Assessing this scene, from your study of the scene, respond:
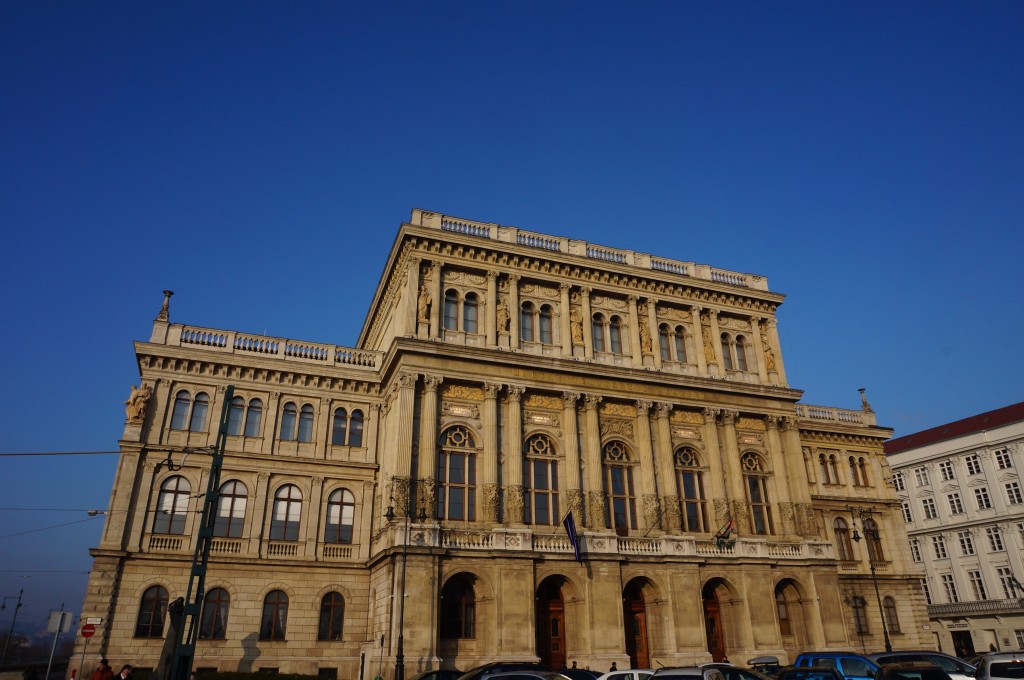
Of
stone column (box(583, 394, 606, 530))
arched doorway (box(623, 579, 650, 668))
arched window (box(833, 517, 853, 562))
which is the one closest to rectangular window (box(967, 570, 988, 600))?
arched window (box(833, 517, 853, 562))

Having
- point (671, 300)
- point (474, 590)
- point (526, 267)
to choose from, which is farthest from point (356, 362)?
point (671, 300)

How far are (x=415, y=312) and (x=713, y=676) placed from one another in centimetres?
2365

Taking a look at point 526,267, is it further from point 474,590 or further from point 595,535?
point 474,590

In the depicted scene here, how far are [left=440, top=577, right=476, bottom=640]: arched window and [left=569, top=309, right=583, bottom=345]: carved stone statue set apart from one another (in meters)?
13.9

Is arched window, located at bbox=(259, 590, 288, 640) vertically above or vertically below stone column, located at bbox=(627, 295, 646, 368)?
below

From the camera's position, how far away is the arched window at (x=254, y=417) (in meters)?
36.1

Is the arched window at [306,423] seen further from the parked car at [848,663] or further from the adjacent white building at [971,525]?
the adjacent white building at [971,525]

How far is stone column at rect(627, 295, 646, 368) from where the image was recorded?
129 ft

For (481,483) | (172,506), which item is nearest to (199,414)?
(172,506)

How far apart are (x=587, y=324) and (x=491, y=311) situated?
18.2 ft

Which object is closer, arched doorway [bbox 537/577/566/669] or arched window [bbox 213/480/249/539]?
arched doorway [bbox 537/577/566/669]

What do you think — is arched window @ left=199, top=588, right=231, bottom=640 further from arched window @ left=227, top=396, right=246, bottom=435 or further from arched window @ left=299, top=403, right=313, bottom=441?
arched window @ left=299, top=403, right=313, bottom=441

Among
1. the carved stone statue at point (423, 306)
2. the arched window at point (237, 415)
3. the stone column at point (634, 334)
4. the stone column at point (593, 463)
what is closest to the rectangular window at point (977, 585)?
the stone column at point (634, 334)

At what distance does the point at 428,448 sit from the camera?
32.8 metres
